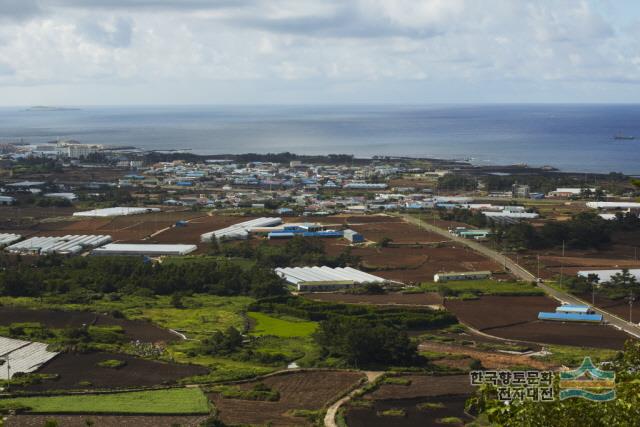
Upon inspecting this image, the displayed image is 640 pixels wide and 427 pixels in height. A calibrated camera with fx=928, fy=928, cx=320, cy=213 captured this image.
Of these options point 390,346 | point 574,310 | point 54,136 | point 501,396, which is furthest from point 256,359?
point 54,136

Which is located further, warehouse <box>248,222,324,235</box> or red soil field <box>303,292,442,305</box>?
warehouse <box>248,222,324,235</box>

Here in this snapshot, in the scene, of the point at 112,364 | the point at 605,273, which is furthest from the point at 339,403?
the point at 605,273

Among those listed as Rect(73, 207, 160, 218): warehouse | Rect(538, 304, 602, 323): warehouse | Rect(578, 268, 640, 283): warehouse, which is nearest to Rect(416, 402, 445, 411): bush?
Rect(538, 304, 602, 323): warehouse

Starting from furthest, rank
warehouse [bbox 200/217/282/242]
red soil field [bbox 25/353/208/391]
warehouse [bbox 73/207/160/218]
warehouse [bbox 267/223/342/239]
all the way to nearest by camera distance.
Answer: warehouse [bbox 73/207/160/218] < warehouse [bbox 267/223/342/239] < warehouse [bbox 200/217/282/242] < red soil field [bbox 25/353/208/391]

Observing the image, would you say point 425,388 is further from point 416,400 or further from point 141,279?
point 141,279

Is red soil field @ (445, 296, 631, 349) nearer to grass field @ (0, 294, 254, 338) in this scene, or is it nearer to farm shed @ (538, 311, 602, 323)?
farm shed @ (538, 311, 602, 323)

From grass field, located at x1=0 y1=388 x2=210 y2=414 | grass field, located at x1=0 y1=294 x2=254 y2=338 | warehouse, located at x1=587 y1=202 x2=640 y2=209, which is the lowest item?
grass field, located at x1=0 y1=388 x2=210 y2=414

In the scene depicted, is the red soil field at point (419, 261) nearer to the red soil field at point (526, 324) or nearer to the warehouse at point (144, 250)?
the red soil field at point (526, 324)
